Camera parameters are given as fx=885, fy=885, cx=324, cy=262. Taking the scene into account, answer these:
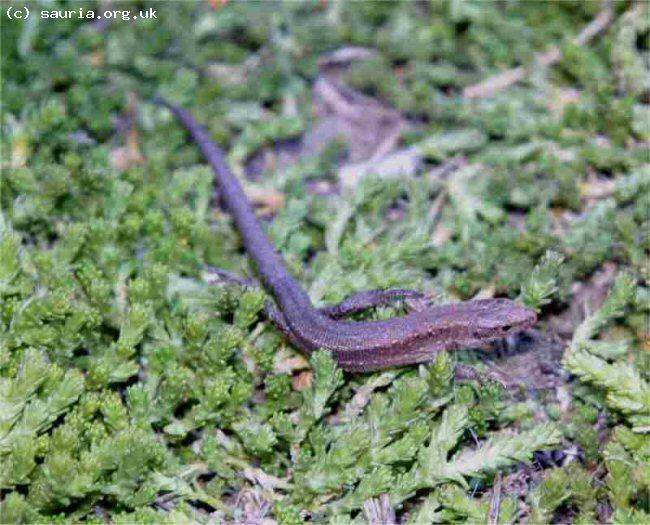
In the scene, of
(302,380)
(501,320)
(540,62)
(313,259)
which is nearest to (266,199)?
(313,259)

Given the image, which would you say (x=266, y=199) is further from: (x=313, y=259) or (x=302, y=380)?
(x=302, y=380)

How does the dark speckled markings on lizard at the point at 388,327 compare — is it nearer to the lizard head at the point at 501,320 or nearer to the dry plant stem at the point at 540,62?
the lizard head at the point at 501,320

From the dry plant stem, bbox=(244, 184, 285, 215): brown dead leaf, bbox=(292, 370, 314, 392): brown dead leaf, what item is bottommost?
bbox=(292, 370, 314, 392): brown dead leaf

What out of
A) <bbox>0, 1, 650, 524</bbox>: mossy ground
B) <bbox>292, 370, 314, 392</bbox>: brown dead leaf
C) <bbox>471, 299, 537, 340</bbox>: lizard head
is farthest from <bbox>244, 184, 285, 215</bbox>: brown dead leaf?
<bbox>471, 299, 537, 340</bbox>: lizard head

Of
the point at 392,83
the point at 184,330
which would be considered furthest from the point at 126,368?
the point at 392,83

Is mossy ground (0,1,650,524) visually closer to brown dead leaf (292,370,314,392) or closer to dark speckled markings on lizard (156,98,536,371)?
brown dead leaf (292,370,314,392)

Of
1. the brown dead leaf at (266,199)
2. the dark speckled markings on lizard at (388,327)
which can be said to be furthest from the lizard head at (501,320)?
the brown dead leaf at (266,199)

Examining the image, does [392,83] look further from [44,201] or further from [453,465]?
[453,465]
